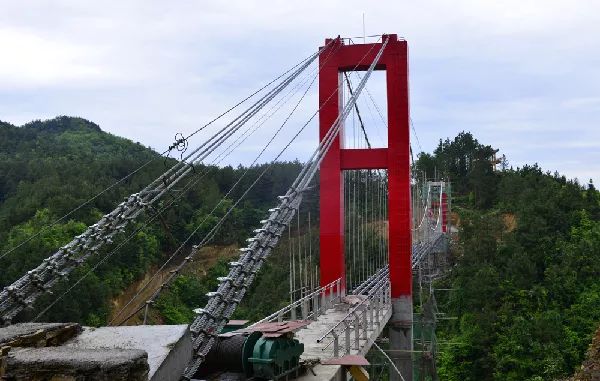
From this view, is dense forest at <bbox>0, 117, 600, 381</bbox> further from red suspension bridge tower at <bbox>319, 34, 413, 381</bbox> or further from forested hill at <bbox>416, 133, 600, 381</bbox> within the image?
red suspension bridge tower at <bbox>319, 34, 413, 381</bbox>

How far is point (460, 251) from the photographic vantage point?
23.4 metres

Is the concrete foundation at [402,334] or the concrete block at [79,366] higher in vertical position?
the concrete block at [79,366]

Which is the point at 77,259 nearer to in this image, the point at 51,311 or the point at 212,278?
the point at 51,311

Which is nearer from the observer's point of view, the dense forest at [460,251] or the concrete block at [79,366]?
the concrete block at [79,366]

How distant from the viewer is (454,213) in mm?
28719

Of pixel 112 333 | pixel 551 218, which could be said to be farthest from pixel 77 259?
pixel 551 218

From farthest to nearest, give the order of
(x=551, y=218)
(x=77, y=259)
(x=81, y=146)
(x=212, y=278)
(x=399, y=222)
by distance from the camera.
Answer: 1. (x=81, y=146)
2. (x=212, y=278)
3. (x=551, y=218)
4. (x=399, y=222)
5. (x=77, y=259)

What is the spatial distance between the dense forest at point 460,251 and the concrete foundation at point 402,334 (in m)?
3.65

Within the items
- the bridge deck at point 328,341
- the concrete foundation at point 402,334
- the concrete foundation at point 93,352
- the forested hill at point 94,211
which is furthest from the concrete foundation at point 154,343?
the forested hill at point 94,211

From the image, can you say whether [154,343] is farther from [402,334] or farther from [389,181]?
[402,334]

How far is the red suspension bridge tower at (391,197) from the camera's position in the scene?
39.4 ft

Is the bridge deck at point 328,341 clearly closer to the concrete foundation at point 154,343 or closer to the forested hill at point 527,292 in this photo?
the concrete foundation at point 154,343

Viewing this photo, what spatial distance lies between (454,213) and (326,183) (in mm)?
17563

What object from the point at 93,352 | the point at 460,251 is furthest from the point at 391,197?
the point at 460,251
